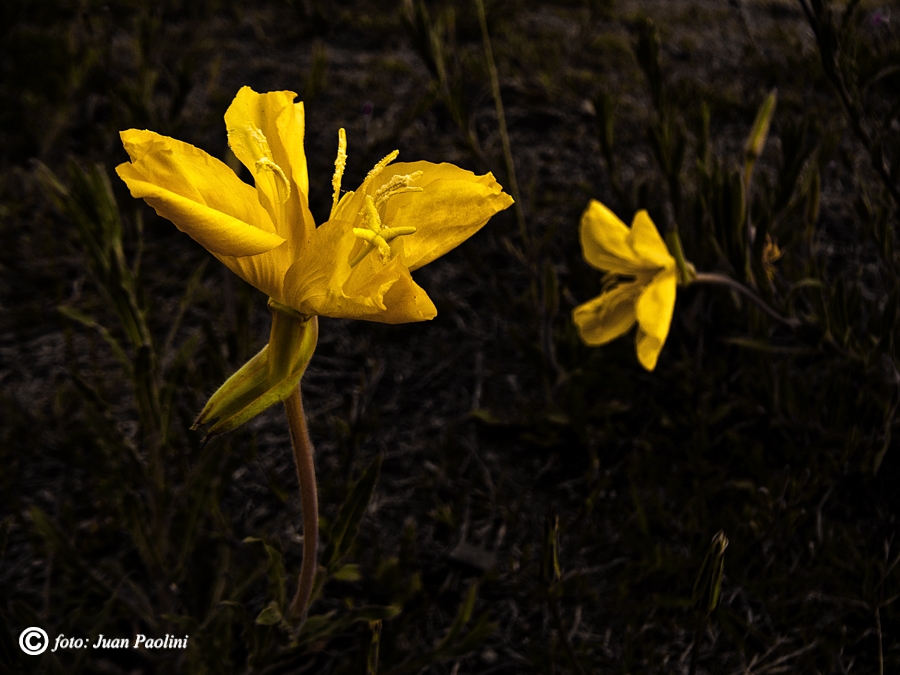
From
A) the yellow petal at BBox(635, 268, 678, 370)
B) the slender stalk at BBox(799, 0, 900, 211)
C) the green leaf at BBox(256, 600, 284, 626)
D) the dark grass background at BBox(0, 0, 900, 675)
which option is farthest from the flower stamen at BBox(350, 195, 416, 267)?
the slender stalk at BBox(799, 0, 900, 211)

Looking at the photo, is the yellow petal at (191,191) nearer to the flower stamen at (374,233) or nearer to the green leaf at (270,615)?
the flower stamen at (374,233)

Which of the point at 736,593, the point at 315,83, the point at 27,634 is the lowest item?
the point at 736,593

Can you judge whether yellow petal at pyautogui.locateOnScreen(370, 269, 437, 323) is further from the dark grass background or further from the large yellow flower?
the dark grass background

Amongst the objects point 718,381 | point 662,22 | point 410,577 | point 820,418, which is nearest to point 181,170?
point 410,577

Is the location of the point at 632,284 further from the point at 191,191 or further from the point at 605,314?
the point at 191,191

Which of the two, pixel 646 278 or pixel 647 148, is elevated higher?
pixel 646 278

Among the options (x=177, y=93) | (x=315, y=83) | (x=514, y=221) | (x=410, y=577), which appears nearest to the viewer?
(x=410, y=577)

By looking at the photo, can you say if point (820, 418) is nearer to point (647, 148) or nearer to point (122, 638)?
point (647, 148)

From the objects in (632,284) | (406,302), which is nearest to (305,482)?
(406,302)
